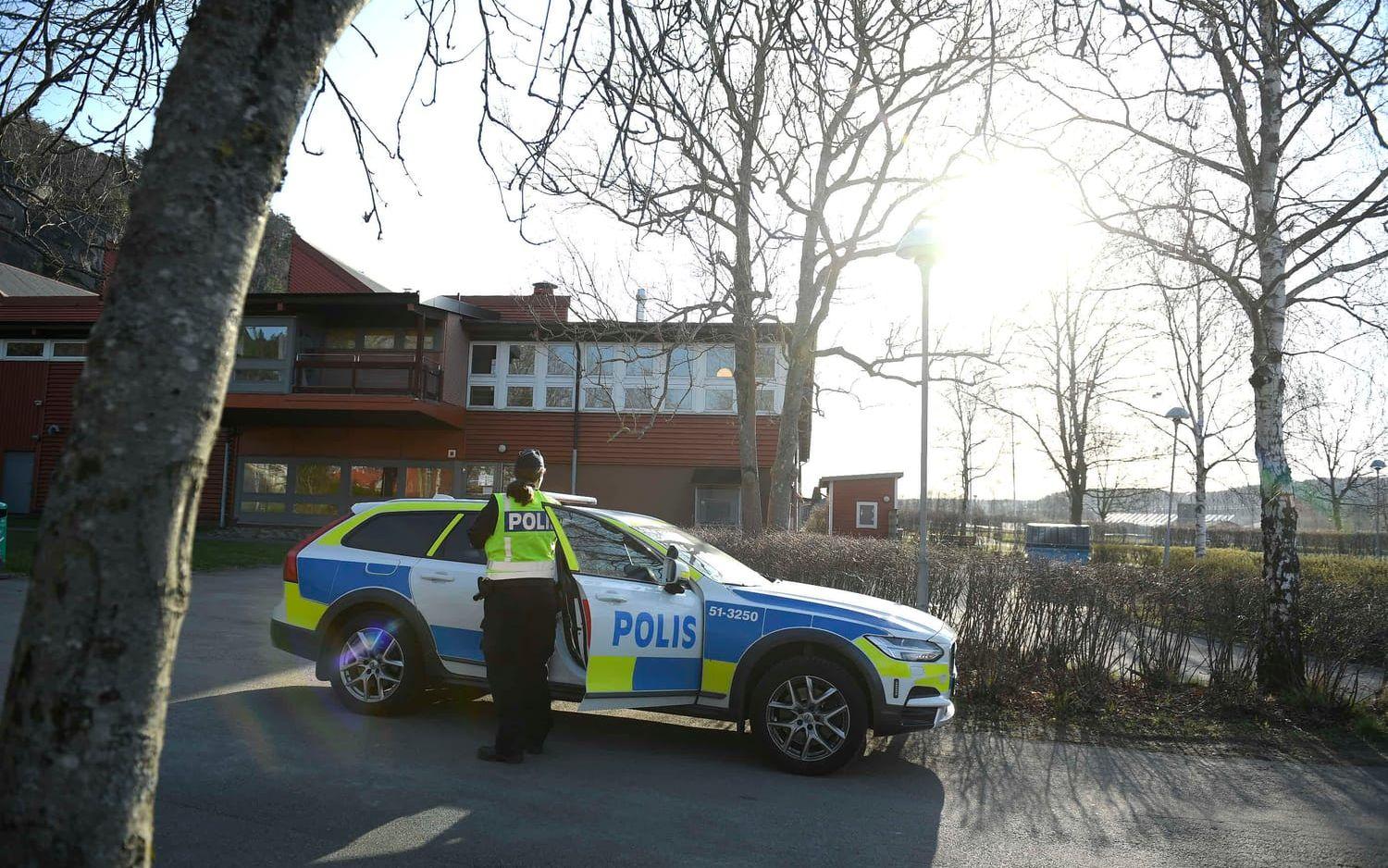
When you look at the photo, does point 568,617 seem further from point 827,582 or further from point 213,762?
point 827,582

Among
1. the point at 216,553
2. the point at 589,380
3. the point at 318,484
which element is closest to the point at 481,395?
the point at 589,380

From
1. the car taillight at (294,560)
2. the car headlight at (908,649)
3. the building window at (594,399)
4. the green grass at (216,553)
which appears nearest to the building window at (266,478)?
the green grass at (216,553)

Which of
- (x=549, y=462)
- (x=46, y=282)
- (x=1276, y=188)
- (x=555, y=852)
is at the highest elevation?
(x=46, y=282)

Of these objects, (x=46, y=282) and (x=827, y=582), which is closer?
(x=827, y=582)

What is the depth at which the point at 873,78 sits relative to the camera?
458 centimetres

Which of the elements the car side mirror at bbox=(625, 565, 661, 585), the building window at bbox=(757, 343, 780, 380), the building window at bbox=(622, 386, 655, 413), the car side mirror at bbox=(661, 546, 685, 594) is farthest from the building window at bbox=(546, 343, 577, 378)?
the car side mirror at bbox=(661, 546, 685, 594)

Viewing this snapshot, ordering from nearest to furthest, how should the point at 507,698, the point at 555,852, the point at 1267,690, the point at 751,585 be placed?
1. the point at 555,852
2. the point at 507,698
3. the point at 751,585
4. the point at 1267,690

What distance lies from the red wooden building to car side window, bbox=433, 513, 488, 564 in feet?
65.2

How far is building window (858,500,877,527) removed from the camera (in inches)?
A: 1511

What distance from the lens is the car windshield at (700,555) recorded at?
21.5 ft

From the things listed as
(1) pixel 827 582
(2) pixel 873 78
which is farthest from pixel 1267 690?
(2) pixel 873 78

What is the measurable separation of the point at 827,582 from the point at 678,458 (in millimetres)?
18556

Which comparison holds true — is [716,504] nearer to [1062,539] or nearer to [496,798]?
[1062,539]

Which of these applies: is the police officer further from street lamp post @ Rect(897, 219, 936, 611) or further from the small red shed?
the small red shed
